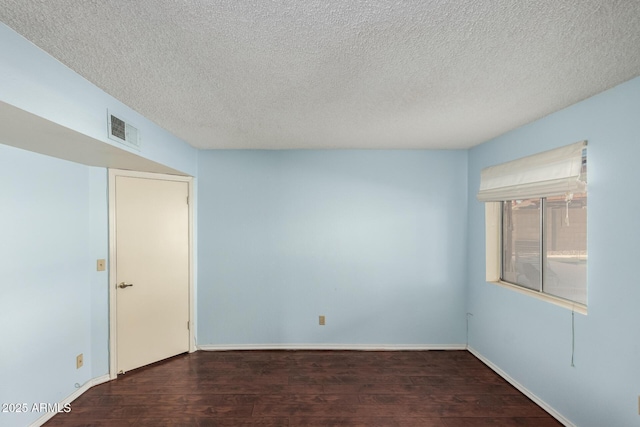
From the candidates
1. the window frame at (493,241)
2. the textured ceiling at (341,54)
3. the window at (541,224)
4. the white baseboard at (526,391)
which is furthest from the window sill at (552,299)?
the textured ceiling at (341,54)

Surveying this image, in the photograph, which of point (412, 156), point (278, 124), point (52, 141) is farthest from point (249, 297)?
point (412, 156)

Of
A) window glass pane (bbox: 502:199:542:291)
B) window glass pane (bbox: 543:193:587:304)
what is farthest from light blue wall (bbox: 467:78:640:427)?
window glass pane (bbox: 502:199:542:291)

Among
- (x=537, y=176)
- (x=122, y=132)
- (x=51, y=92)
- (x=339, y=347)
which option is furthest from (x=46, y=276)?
(x=537, y=176)

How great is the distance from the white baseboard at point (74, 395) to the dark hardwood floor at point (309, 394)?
0.14ft

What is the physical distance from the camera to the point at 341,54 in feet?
4.93

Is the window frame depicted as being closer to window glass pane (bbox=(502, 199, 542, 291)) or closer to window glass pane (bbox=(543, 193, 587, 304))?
window glass pane (bbox=(502, 199, 542, 291))

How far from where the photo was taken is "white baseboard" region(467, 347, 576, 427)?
7.34 ft

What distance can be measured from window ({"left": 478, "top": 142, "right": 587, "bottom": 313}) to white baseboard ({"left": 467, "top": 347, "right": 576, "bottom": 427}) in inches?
33.5

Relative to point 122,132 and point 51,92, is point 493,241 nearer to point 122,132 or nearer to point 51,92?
point 122,132

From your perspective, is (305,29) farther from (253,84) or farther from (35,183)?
(35,183)

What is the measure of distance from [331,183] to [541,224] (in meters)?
2.12

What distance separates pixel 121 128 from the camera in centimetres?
210

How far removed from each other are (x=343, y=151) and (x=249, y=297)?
6.92ft

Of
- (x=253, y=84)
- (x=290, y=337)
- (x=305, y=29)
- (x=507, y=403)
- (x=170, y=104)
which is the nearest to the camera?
(x=305, y=29)
